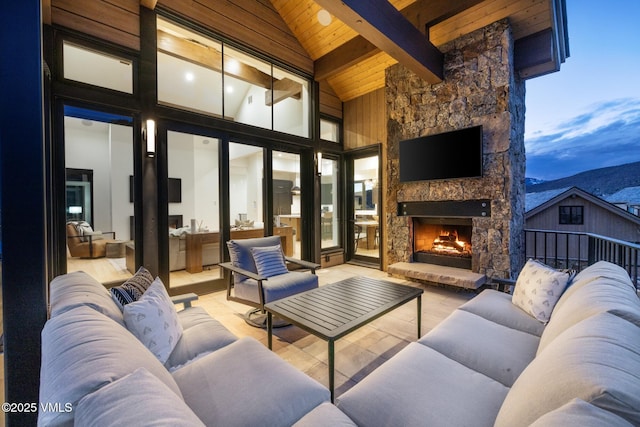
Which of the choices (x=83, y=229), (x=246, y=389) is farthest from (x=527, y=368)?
(x=83, y=229)

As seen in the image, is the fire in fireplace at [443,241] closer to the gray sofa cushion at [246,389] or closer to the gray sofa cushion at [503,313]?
the gray sofa cushion at [503,313]

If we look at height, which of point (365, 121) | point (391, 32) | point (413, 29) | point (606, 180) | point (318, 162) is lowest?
point (606, 180)

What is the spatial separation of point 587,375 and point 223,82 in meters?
4.82

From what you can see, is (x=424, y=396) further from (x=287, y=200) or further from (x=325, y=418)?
(x=287, y=200)

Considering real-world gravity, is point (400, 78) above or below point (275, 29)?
below

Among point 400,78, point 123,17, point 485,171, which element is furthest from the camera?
point 400,78

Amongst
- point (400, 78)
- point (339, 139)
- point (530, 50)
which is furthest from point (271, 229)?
point (530, 50)

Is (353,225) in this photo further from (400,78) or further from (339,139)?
(400,78)

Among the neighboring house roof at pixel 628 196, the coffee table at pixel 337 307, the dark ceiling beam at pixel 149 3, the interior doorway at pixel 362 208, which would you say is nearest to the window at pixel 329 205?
the interior doorway at pixel 362 208

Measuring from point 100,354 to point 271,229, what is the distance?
405 centimetres

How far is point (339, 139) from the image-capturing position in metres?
6.01

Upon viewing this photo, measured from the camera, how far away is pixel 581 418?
0.58 m

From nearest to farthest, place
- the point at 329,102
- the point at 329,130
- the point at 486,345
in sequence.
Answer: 1. the point at 486,345
2. the point at 329,102
3. the point at 329,130

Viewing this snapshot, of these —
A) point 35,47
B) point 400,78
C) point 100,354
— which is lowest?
point 100,354
